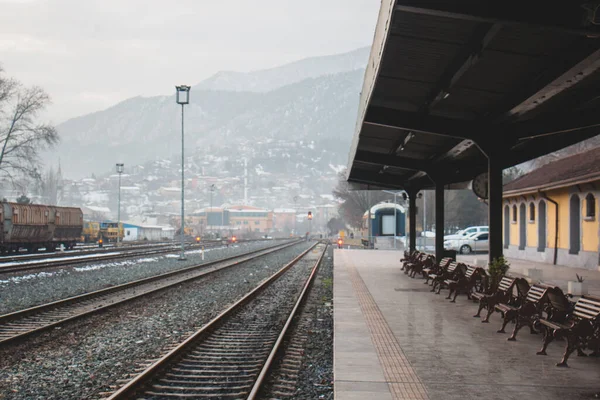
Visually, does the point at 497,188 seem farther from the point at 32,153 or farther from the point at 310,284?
the point at 32,153

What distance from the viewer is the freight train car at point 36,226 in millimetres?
37625

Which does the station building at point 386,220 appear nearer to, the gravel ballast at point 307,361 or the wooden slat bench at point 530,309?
the gravel ballast at point 307,361

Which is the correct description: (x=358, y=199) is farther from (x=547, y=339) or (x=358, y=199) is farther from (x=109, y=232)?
(x=547, y=339)

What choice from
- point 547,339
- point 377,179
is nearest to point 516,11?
point 547,339

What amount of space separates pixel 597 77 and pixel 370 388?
6739 millimetres

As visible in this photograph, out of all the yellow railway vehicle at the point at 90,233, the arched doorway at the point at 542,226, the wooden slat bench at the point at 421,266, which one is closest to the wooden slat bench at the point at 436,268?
the wooden slat bench at the point at 421,266

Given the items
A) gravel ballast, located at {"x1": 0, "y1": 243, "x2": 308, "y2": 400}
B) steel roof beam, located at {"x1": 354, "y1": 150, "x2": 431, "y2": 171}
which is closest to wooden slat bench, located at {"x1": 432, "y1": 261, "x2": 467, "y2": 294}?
steel roof beam, located at {"x1": 354, "y1": 150, "x2": 431, "y2": 171}

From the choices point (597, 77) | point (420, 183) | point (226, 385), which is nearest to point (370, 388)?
point (226, 385)

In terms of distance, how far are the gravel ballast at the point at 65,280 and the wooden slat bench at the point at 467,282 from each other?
9.49m

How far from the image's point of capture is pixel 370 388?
7.42 meters

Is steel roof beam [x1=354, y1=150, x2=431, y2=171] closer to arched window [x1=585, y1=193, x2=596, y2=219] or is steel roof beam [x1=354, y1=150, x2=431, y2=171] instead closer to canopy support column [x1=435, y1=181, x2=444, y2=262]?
canopy support column [x1=435, y1=181, x2=444, y2=262]

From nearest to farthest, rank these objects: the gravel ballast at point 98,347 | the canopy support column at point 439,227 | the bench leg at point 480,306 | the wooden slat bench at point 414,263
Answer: the gravel ballast at point 98,347 < the bench leg at point 480,306 < the wooden slat bench at point 414,263 < the canopy support column at point 439,227

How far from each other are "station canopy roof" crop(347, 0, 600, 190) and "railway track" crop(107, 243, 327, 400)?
4.60m

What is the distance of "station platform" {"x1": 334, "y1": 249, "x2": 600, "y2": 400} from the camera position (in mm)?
7391
